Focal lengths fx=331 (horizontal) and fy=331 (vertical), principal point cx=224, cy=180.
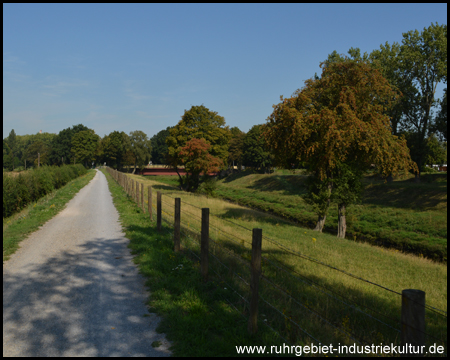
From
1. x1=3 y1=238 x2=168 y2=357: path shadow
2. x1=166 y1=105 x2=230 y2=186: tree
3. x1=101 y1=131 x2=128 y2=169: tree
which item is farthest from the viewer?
x1=101 y1=131 x2=128 y2=169: tree

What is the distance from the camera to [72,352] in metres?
4.34

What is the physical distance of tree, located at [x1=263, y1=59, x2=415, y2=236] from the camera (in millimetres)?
17094

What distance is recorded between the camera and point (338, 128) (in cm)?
1747

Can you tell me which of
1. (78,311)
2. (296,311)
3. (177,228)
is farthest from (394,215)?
(78,311)

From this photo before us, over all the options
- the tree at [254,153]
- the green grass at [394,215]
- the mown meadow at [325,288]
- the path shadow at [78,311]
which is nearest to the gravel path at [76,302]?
the path shadow at [78,311]

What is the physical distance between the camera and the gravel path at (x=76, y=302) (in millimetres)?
4516

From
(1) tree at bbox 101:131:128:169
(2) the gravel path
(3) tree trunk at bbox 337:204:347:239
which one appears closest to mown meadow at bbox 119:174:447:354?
(2) the gravel path

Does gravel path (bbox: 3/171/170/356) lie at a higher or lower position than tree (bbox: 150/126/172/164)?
lower

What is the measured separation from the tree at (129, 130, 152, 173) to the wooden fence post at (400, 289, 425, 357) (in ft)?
307

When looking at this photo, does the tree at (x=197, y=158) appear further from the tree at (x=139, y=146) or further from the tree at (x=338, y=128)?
the tree at (x=139, y=146)

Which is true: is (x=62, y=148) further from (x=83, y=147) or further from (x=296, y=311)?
Answer: (x=296, y=311)

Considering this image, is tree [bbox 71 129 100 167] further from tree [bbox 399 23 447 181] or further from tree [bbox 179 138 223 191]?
tree [bbox 399 23 447 181]

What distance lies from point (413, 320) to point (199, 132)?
142 feet

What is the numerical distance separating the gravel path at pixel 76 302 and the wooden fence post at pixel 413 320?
9.55ft
